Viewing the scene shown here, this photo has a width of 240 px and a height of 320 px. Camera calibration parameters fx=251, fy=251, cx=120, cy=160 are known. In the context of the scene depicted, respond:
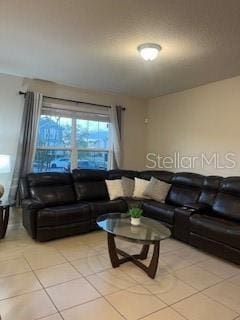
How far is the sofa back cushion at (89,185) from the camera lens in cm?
440

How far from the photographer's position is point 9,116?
418 centimetres

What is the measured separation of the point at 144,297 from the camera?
2.29 metres

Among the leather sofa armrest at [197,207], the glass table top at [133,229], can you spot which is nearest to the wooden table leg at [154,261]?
the glass table top at [133,229]

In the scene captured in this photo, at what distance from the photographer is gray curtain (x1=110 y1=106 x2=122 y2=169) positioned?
5188mm

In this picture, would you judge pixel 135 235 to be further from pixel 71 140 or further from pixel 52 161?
pixel 71 140

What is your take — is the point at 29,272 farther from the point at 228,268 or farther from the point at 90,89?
the point at 90,89

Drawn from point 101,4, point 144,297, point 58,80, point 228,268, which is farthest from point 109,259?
point 58,80

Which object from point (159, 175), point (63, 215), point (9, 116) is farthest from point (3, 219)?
point (159, 175)

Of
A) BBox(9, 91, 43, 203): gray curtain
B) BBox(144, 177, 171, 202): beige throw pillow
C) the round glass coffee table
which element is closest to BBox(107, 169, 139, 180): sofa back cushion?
BBox(144, 177, 171, 202): beige throw pillow

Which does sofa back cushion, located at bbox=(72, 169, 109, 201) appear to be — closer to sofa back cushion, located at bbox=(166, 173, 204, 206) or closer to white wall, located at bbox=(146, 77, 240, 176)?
sofa back cushion, located at bbox=(166, 173, 204, 206)

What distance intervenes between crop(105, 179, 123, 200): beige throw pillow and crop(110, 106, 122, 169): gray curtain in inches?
28.1

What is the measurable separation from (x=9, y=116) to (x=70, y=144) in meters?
1.20

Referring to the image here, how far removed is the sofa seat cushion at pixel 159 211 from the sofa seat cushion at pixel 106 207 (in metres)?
0.39

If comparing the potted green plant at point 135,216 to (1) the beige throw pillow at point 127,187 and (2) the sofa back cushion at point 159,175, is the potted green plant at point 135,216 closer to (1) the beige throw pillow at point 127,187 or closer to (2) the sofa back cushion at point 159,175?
(1) the beige throw pillow at point 127,187
